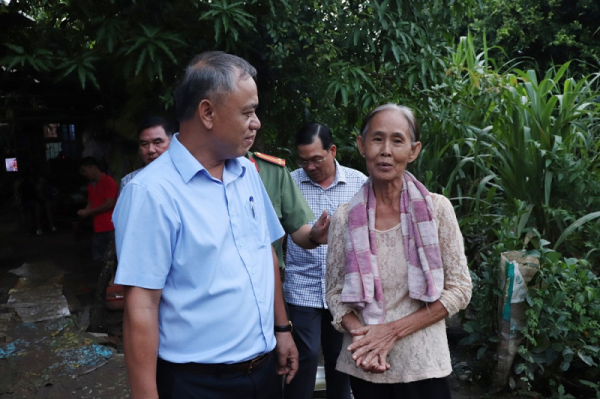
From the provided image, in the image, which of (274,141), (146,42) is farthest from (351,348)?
(274,141)

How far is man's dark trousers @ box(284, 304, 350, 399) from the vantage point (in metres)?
3.31

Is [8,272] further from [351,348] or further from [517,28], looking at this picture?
[517,28]

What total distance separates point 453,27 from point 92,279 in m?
6.05

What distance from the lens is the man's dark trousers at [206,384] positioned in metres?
1.92

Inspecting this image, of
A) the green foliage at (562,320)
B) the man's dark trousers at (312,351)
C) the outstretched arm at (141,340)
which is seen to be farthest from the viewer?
the green foliage at (562,320)

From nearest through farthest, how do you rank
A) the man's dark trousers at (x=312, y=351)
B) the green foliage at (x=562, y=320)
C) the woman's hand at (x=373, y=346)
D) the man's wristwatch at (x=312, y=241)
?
the woman's hand at (x=373, y=346)
the man's wristwatch at (x=312, y=241)
the man's dark trousers at (x=312, y=351)
the green foliage at (x=562, y=320)

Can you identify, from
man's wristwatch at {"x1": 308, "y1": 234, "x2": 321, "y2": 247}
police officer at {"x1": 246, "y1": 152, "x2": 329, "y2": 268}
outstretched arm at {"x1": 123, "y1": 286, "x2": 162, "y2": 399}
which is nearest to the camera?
outstretched arm at {"x1": 123, "y1": 286, "x2": 162, "y2": 399}

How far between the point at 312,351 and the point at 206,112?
1835mm

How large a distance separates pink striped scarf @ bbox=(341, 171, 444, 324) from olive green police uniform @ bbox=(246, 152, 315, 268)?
0.72m

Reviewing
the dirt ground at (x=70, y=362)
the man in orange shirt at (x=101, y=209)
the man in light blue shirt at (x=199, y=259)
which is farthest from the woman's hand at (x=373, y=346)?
the man in orange shirt at (x=101, y=209)

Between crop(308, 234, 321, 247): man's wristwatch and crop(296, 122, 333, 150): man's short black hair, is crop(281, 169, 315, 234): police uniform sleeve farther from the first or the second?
crop(296, 122, 333, 150): man's short black hair

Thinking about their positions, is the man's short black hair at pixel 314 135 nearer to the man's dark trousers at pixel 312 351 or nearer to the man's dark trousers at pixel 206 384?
the man's dark trousers at pixel 312 351

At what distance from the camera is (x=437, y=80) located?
4984 millimetres

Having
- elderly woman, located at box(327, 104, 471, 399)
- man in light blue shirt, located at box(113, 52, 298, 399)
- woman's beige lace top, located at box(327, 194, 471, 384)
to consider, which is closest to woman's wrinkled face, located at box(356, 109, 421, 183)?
elderly woman, located at box(327, 104, 471, 399)
